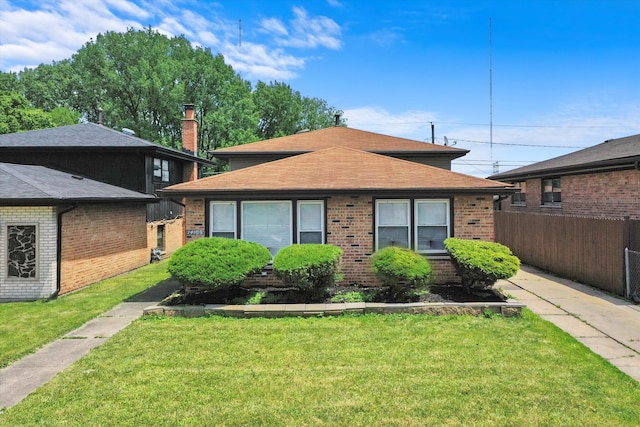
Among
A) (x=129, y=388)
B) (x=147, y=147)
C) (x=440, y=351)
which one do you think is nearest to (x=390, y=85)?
(x=147, y=147)

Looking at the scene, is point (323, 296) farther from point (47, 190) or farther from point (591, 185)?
point (591, 185)

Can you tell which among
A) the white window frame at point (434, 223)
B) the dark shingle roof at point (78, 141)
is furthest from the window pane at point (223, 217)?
the dark shingle roof at point (78, 141)

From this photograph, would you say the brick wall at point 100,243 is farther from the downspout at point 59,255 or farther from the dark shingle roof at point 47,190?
the dark shingle roof at point 47,190

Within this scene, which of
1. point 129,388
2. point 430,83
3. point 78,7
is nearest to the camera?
point 129,388

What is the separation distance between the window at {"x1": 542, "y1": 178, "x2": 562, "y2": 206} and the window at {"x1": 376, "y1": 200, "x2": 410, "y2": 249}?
32.5 feet

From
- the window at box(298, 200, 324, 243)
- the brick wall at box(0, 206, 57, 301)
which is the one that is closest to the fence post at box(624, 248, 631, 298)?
the window at box(298, 200, 324, 243)

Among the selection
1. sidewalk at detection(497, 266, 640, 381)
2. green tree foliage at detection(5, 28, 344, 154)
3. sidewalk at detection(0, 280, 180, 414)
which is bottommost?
sidewalk at detection(0, 280, 180, 414)

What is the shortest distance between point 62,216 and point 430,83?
705 inches

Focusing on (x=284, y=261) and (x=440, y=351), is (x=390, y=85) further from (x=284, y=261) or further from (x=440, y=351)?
(x=440, y=351)

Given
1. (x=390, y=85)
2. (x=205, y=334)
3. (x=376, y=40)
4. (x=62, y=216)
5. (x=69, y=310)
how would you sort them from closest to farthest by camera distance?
1. (x=205, y=334)
2. (x=69, y=310)
3. (x=62, y=216)
4. (x=376, y=40)
5. (x=390, y=85)

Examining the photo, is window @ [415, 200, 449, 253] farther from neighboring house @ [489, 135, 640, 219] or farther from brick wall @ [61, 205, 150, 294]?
brick wall @ [61, 205, 150, 294]

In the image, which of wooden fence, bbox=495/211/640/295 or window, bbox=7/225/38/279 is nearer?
wooden fence, bbox=495/211/640/295

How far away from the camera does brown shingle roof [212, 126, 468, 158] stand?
48.9 feet

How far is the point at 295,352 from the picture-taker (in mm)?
5738
